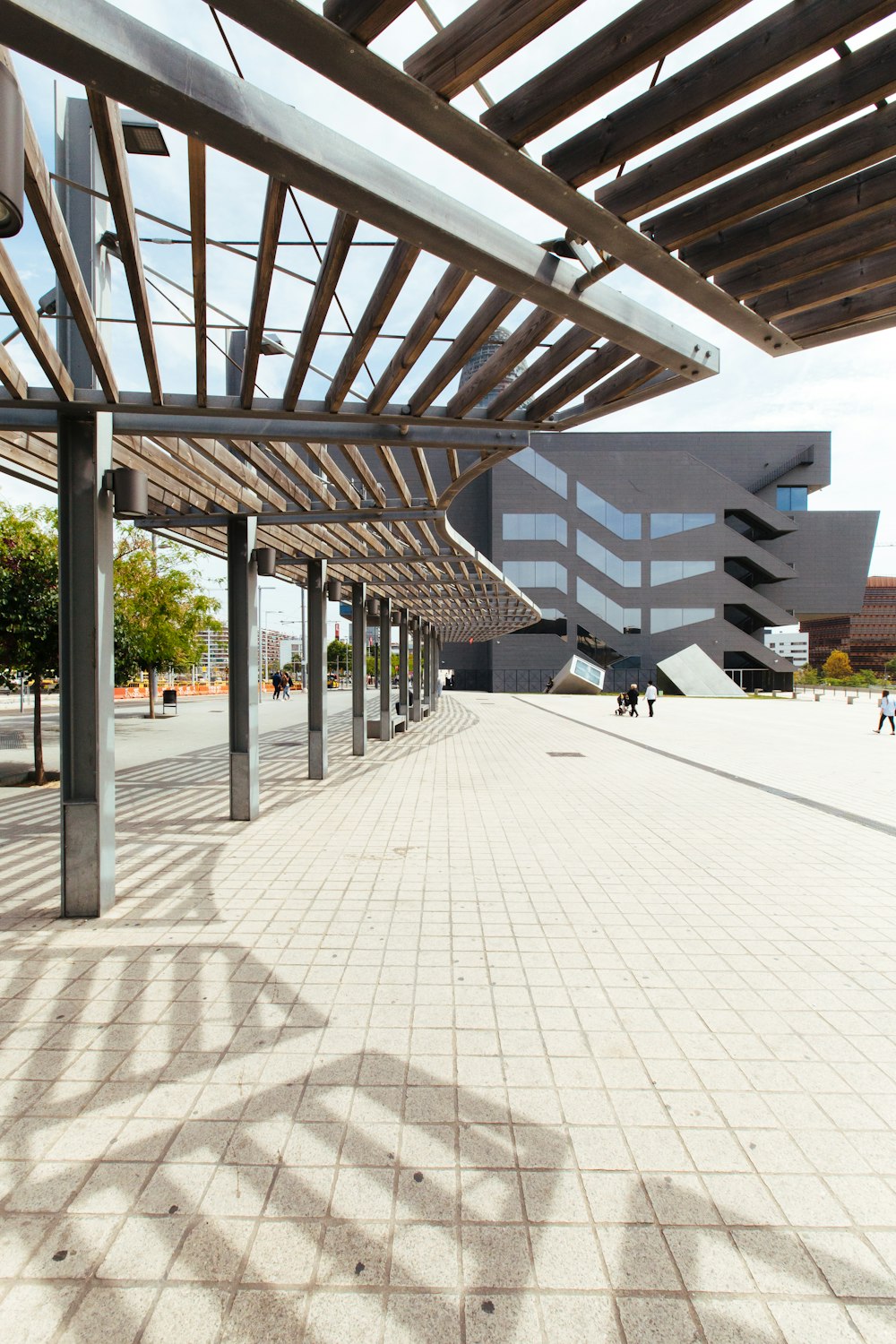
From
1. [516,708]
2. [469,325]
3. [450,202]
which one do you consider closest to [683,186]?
[450,202]

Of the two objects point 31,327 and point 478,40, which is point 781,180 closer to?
point 478,40

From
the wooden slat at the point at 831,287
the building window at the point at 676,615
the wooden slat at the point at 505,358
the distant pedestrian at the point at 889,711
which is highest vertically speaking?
the building window at the point at 676,615

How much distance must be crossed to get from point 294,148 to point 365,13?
56 cm

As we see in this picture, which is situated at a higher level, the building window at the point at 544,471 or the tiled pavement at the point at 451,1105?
the building window at the point at 544,471

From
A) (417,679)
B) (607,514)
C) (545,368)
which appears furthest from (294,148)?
(607,514)

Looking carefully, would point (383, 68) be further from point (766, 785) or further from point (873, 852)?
point (766, 785)

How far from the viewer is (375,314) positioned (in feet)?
11.0

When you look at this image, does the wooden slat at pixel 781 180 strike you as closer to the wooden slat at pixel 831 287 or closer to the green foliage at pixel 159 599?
the wooden slat at pixel 831 287

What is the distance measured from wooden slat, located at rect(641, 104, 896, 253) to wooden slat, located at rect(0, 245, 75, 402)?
9.74 feet

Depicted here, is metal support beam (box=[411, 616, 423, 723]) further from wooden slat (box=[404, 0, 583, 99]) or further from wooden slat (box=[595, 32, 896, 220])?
wooden slat (box=[404, 0, 583, 99])

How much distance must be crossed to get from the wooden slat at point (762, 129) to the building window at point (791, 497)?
64523 mm

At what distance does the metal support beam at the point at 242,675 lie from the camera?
810 centimetres

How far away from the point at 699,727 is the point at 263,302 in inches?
803

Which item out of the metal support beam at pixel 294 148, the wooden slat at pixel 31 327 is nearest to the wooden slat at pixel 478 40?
the metal support beam at pixel 294 148
